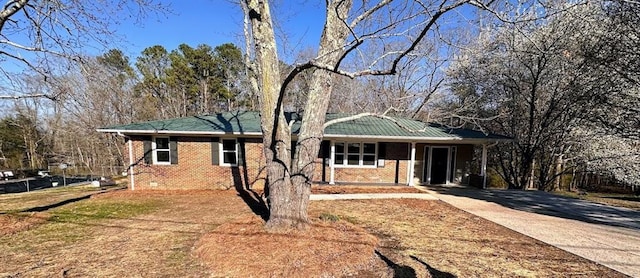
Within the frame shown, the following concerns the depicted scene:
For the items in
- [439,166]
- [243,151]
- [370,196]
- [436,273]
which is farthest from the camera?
[439,166]

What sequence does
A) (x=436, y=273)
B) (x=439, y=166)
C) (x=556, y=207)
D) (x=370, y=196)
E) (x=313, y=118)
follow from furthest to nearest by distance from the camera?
(x=439, y=166), (x=370, y=196), (x=556, y=207), (x=313, y=118), (x=436, y=273)

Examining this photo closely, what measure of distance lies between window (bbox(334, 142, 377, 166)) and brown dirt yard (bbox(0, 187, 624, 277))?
4278mm

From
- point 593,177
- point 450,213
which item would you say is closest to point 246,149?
point 450,213

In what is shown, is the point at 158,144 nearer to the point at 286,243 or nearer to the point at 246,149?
the point at 246,149

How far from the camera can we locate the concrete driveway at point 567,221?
196 inches

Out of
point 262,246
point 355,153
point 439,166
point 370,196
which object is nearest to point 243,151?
point 355,153

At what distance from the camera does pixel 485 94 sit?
49.1ft

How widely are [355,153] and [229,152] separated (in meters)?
5.31

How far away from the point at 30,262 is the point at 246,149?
6.88 m

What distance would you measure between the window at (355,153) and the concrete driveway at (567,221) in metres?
2.78

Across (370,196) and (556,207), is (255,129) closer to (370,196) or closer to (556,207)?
(370,196)

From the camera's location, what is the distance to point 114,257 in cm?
448

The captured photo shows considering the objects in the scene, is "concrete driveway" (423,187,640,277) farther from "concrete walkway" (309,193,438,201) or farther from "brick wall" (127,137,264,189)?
"brick wall" (127,137,264,189)

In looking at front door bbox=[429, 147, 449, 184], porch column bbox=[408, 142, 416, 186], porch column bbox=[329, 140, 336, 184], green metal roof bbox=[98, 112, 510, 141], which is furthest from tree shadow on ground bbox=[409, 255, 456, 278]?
front door bbox=[429, 147, 449, 184]
